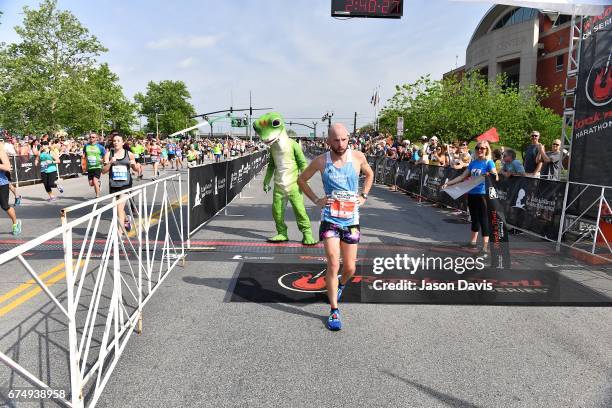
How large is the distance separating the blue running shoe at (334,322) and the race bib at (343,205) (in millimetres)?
936

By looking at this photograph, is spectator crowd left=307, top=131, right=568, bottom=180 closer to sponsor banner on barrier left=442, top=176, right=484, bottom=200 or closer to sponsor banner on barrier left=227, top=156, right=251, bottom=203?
sponsor banner on barrier left=442, top=176, right=484, bottom=200

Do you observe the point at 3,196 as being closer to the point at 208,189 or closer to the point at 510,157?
the point at 208,189

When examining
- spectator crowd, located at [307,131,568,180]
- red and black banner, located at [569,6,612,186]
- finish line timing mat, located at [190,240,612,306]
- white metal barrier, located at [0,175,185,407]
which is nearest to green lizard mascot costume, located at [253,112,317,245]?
finish line timing mat, located at [190,240,612,306]

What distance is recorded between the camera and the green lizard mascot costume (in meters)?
7.59

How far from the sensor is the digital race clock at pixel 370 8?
9.95 metres

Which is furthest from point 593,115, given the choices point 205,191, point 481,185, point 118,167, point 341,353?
point 118,167

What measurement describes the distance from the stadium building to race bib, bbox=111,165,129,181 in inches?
1766

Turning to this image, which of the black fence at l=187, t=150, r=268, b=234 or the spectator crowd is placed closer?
the black fence at l=187, t=150, r=268, b=234

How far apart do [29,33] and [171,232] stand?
37080mm

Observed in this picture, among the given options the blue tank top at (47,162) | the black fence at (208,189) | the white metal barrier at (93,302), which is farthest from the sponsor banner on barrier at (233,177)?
the white metal barrier at (93,302)

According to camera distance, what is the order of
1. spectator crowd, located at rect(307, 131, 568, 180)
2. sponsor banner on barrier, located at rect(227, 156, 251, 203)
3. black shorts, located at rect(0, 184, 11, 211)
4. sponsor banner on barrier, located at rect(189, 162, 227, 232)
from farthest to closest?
sponsor banner on barrier, located at rect(227, 156, 251, 203), spectator crowd, located at rect(307, 131, 568, 180), black shorts, located at rect(0, 184, 11, 211), sponsor banner on barrier, located at rect(189, 162, 227, 232)

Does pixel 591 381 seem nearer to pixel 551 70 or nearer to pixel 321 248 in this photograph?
pixel 321 248

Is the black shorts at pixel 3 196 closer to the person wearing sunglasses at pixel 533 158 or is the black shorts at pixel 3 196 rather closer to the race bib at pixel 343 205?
the race bib at pixel 343 205

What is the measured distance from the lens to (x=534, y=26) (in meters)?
46.9
